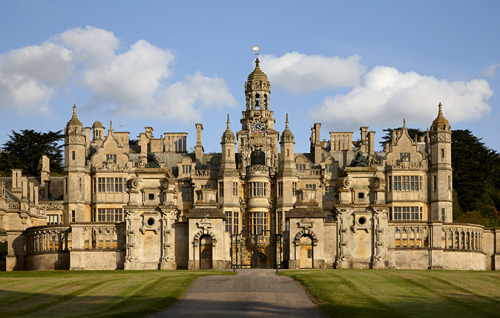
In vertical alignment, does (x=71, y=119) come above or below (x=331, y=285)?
above

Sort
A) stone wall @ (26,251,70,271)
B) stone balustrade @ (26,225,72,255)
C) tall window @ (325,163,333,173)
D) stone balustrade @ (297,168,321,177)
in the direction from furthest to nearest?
1. tall window @ (325,163,333,173)
2. stone balustrade @ (297,168,321,177)
3. stone balustrade @ (26,225,72,255)
4. stone wall @ (26,251,70,271)

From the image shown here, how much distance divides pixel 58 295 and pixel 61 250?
106 ft

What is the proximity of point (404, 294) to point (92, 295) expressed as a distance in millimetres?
15654

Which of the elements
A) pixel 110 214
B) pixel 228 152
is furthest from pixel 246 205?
pixel 110 214

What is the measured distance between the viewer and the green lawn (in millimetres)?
39375

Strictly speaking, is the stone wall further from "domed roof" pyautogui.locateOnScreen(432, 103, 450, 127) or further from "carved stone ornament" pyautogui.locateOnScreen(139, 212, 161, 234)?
"domed roof" pyautogui.locateOnScreen(432, 103, 450, 127)

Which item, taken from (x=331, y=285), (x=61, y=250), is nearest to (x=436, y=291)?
(x=331, y=285)

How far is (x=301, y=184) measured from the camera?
102 meters

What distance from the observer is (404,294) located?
45906 millimetres

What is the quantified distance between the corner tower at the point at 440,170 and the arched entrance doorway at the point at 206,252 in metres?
32.2

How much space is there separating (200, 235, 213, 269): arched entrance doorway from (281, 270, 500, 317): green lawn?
16168 mm

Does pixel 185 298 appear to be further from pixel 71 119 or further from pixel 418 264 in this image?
pixel 71 119

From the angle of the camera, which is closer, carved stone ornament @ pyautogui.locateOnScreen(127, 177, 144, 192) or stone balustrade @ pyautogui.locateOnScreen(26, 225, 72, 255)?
carved stone ornament @ pyautogui.locateOnScreen(127, 177, 144, 192)

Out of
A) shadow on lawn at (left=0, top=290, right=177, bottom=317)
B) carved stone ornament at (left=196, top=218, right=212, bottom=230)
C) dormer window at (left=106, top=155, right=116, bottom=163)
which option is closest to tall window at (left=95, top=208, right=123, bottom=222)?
dormer window at (left=106, top=155, right=116, bottom=163)
